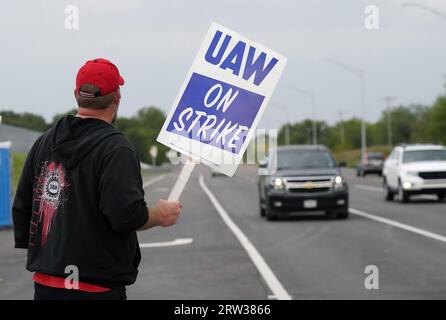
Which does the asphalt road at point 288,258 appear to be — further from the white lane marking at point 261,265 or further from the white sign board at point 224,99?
the white sign board at point 224,99

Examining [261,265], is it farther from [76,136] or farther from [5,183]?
[5,183]

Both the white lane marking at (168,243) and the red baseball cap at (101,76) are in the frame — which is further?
the white lane marking at (168,243)

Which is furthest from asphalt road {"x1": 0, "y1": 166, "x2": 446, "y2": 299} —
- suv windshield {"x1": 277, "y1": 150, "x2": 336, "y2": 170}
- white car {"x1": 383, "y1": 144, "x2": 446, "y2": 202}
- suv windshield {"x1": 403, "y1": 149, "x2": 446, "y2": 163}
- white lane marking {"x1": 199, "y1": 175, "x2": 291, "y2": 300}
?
suv windshield {"x1": 403, "y1": 149, "x2": 446, "y2": 163}

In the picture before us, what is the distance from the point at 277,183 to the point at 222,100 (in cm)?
1906

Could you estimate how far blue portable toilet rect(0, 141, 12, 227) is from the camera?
2209cm

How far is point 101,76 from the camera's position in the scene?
4.26m

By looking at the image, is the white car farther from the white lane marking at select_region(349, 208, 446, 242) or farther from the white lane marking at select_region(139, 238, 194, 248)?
the white lane marking at select_region(139, 238, 194, 248)

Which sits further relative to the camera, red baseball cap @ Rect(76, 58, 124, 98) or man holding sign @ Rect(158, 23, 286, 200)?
red baseball cap @ Rect(76, 58, 124, 98)

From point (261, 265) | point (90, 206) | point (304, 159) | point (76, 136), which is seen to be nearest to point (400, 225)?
point (304, 159)

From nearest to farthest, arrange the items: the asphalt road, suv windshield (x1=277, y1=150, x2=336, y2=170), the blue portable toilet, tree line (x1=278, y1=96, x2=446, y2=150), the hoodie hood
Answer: the hoodie hood
the asphalt road
the blue portable toilet
suv windshield (x1=277, y1=150, x2=336, y2=170)
tree line (x1=278, y1=96, x2=446, y2=150)

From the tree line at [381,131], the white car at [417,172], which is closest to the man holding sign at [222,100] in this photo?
the white car at [417,172]

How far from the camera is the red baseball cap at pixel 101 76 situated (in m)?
4.26

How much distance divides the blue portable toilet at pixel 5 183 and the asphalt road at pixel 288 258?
2.17 feet
